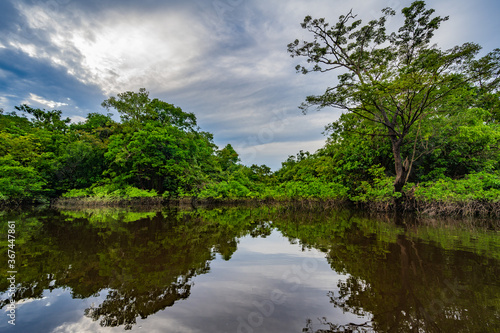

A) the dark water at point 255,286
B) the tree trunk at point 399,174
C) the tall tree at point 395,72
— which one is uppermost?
the tall tree at point 395,72

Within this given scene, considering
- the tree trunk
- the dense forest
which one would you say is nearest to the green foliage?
the dense forest

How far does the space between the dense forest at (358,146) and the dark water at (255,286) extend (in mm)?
8186

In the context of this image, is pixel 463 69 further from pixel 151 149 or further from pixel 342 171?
pixel 151 149

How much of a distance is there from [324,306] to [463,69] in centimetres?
1387

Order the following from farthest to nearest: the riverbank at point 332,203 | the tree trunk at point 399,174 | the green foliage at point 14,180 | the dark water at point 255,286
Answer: the green foliage at point 14,180, the tree trunk at point 399,174, the riverbank at point 332,203, the dark water at point 255,286

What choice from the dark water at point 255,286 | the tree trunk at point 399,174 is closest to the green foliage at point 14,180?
the dark water at point 255,286

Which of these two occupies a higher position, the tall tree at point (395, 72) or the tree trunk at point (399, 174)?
the tall tree at point (395, 72)

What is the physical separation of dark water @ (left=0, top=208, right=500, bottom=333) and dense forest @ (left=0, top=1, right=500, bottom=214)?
819cm

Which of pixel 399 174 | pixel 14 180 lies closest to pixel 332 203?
pixel 399 174

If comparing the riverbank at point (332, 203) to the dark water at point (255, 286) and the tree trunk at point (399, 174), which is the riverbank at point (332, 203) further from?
the dark water at point (255, 286)

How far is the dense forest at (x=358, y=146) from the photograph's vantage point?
10594 millimetres

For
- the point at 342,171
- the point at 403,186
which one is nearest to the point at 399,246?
the point at 403,186

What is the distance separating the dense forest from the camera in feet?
34.8

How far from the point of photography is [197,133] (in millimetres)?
26250
